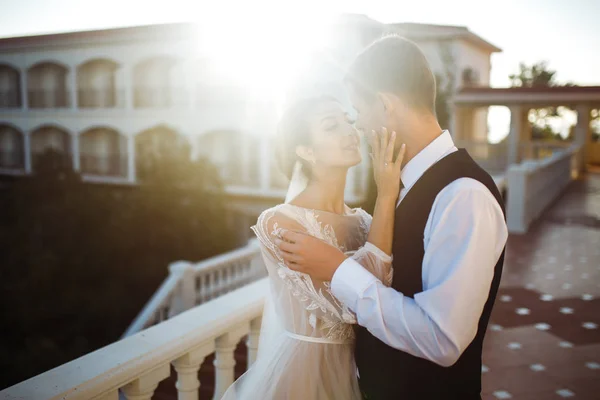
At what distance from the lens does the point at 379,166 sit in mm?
1731

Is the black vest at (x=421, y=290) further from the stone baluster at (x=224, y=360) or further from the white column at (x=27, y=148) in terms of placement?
the white column at (x=27, y=148)

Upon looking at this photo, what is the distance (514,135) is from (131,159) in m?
16.0

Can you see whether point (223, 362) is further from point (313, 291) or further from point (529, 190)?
point (529, 190)

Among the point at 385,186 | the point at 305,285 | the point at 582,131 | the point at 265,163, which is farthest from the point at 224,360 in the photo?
the point at 582,131

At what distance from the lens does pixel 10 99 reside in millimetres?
28844

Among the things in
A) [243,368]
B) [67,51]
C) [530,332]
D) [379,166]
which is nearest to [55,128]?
[67,51]

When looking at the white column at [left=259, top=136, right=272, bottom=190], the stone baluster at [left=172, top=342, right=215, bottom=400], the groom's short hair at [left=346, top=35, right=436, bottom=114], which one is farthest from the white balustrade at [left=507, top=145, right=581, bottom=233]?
the white column at [left=259, top=136, right=272, bottom=190]

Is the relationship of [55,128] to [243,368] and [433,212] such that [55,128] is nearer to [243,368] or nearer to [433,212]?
[243,368]

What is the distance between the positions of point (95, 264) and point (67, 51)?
13.6 m

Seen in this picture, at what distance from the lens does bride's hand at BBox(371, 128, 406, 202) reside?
169cm

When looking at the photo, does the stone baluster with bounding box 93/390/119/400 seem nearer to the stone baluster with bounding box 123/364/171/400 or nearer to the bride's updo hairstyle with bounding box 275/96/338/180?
the stone baluster with bounding box 123/364/171/400

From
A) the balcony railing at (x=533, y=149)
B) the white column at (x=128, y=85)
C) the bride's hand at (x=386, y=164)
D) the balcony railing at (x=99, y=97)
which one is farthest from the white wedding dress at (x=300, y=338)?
the balcony railing at (x=99, y=97)

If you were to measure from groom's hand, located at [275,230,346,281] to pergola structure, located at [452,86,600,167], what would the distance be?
1929 centimetres

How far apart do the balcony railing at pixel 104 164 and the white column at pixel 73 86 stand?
8.10ft
